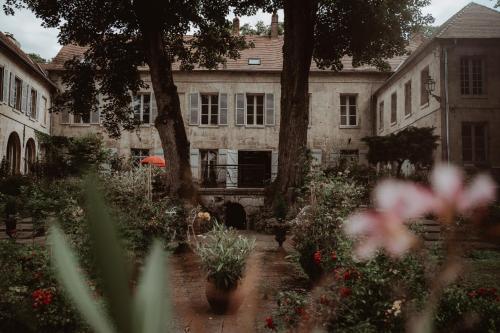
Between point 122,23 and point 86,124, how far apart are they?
38.2ft

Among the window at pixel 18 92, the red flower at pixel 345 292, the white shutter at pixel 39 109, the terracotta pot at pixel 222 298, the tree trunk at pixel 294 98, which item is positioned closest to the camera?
the red flower at pixel 345 292

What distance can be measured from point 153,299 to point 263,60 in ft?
86.9

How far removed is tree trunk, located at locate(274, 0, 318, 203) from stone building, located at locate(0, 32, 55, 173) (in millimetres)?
11121

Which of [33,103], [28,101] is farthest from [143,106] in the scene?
[28,101]

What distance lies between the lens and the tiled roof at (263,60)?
25.2 m

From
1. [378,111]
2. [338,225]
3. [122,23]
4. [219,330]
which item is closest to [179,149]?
[122,23]

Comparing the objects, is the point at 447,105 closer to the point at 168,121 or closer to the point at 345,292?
the point at 168,121

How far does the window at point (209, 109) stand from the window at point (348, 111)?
667 centimetres

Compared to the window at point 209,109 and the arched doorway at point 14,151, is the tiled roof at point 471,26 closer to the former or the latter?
the window at point 209,109

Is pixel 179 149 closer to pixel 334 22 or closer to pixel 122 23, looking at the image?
pixel 122 23

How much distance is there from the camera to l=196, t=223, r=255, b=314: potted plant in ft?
17.6

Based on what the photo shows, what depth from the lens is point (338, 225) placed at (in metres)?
6.60


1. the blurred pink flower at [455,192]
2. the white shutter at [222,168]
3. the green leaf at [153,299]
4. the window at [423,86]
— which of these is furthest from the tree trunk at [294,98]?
A: the green leaf at [153,299]

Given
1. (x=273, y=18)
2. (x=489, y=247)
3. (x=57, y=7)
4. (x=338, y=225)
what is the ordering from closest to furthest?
(x=338, y=225) → (x=489, y=247) → (x=57, y=7) → (x=273, y=18)
